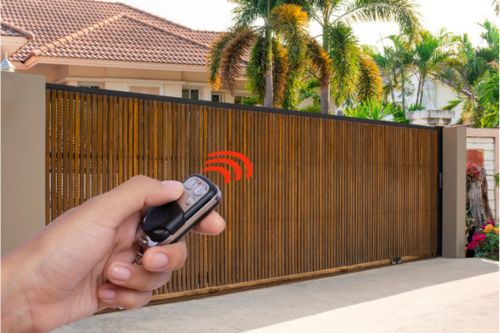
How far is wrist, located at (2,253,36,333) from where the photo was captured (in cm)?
184

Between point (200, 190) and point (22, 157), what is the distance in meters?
5.43

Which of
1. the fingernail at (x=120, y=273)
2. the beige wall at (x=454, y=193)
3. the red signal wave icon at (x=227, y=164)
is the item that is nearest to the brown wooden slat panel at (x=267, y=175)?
the red signal wave icon at (x=227, y=164)

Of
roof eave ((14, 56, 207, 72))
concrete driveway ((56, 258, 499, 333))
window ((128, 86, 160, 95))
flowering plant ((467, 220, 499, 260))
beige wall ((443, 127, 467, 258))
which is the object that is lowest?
concrete driveway ((56, 258, 499, 333))

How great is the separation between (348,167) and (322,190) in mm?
673

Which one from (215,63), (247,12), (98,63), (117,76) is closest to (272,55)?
(215,63)

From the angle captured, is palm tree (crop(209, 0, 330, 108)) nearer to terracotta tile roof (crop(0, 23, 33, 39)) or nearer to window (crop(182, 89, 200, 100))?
window (crop(182, 89, 200, 100))

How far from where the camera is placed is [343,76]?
69.5ft

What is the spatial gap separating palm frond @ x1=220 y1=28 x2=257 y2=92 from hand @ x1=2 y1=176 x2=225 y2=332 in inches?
740

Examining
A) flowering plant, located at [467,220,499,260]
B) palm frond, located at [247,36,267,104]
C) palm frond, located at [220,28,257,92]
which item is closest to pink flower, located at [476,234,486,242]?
flowering plant, located at [467,220,499,260]

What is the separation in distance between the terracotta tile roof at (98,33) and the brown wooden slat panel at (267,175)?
11.0m

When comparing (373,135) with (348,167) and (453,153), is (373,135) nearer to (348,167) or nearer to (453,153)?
(348,167)

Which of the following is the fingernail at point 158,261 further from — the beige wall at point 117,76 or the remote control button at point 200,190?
the beige wall at point 117,76

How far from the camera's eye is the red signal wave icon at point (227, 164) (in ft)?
29.5

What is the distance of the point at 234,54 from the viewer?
21.4m
